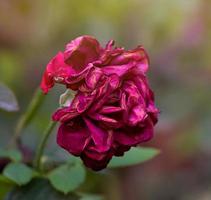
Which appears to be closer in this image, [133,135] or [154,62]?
[133,135]

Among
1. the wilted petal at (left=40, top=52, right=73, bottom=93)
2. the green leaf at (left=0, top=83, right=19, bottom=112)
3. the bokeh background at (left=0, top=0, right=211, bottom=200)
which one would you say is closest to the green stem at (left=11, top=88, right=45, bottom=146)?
the green leaf at (left=0, top=83, right=19, bottom=112)

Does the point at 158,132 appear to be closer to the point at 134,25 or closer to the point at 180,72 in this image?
the point at 180,72

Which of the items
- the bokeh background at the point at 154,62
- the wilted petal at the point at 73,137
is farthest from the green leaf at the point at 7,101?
the bokeh background at the point at 154,62

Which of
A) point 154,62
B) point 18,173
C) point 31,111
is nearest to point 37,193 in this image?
point 18,173

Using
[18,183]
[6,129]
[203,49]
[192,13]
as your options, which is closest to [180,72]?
[203,49]

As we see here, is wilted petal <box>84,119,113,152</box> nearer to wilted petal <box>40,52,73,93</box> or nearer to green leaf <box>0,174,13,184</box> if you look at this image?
wilted petal <box>40,52,73,93</box>

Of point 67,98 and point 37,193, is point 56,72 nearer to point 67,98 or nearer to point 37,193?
point 67,98
